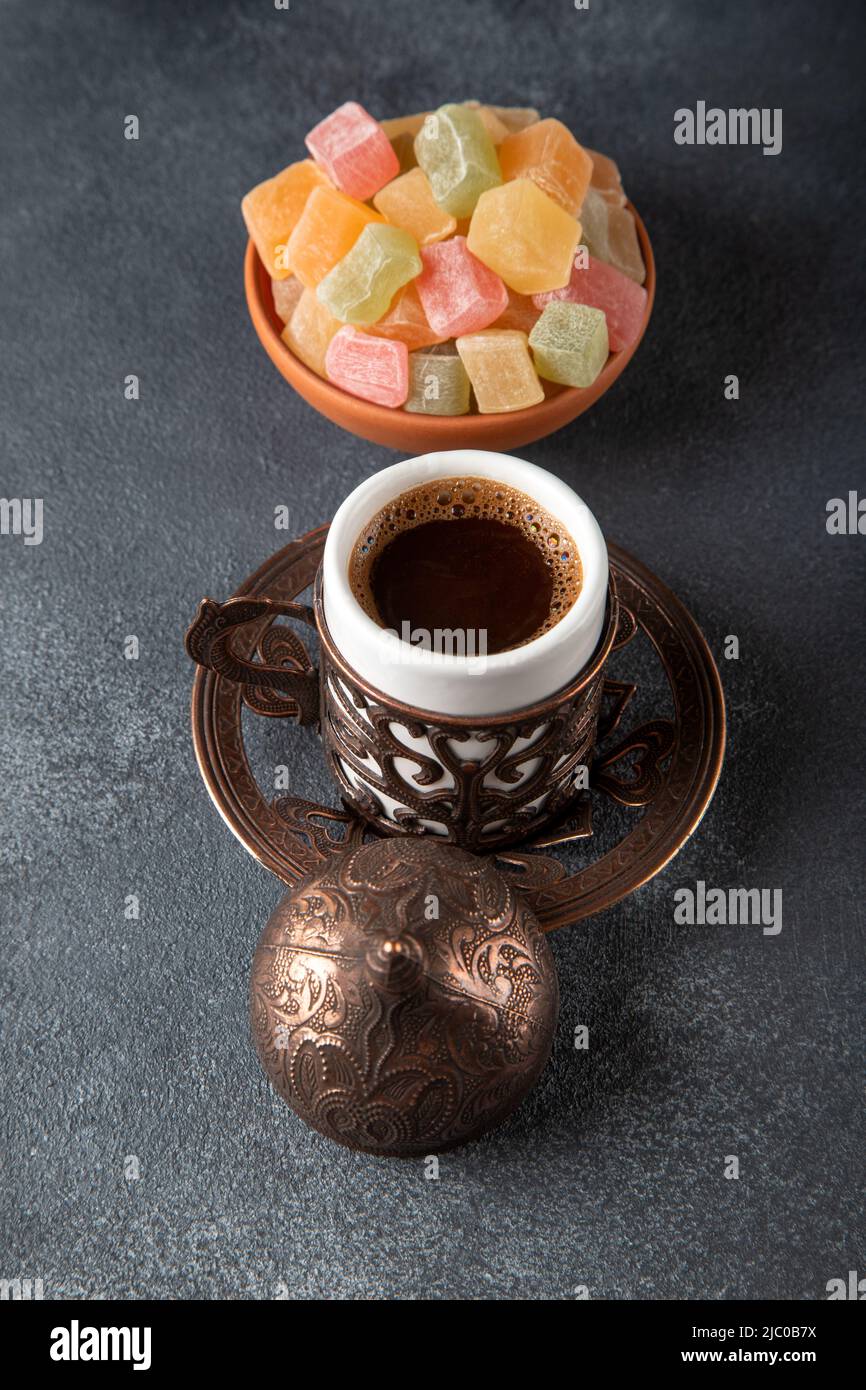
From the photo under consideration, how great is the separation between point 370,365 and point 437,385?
6 centimetres

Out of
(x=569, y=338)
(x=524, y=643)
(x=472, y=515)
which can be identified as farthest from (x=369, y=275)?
(x=524, y=643)

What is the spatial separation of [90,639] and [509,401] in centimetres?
46

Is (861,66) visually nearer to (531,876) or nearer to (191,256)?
(191,256)

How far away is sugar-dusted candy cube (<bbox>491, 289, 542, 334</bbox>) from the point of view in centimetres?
120

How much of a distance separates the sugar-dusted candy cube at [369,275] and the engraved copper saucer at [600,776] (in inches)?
7.9

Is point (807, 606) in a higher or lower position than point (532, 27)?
lower

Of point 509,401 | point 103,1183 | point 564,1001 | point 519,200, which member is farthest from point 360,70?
point 103,1183

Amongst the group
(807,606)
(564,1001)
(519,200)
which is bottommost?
(564,1001)

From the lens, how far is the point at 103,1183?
1031mm

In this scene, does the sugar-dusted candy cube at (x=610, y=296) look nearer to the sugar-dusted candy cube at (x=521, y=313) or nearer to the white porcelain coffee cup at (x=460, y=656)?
the sugar-dusted candy cube at (x=521, y=313)

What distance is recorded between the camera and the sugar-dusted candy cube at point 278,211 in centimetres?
123

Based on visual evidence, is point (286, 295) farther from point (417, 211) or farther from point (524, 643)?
point (524, 643)

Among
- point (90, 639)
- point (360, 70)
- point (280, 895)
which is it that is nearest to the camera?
point (280, 895)

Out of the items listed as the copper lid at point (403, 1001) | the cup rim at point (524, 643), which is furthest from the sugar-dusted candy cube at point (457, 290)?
the copper lid at point (403, 1001)
